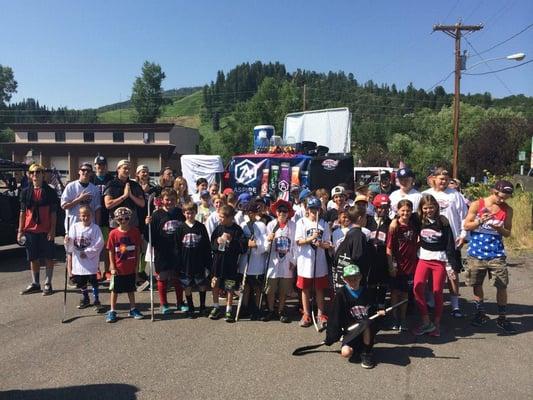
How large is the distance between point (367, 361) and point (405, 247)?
156 centimetres

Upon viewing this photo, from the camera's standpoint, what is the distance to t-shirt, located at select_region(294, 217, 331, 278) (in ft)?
18.0

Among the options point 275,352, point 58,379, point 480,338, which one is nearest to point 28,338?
point 58,379

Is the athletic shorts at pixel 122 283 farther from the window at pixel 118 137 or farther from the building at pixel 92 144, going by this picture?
the window at pixel 118 137

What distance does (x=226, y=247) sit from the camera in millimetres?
5660

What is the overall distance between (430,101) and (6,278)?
10255 centimetres

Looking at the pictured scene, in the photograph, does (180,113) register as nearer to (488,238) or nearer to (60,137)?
(60,137)

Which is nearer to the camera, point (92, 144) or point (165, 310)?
point (165, 310)

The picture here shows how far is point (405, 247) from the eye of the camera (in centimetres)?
533

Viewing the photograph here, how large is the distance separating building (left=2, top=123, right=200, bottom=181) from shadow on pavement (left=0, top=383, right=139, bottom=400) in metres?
44.3

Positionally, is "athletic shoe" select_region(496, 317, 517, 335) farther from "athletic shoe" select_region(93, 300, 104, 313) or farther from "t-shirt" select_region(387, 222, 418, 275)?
"athletic shoe" select_region(93, 300, 104, 313)

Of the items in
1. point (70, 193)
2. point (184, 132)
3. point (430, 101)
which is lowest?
point (70, 193)

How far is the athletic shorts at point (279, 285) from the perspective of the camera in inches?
227

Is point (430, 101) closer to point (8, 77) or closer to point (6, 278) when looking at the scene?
point (8, 77)

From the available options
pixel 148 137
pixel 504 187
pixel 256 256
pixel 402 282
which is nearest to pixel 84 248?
pixel 256 256
